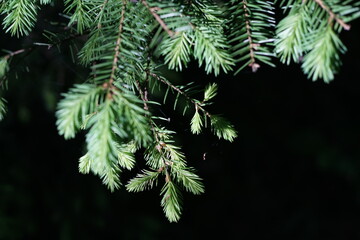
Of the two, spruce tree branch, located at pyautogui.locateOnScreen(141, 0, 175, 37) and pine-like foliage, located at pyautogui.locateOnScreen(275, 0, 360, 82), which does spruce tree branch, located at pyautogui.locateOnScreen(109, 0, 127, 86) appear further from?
pine-like foliage, located at pyautogui.locateOnScreen(275, 0, 360, 82)

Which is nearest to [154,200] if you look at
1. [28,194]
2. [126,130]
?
[28,194]

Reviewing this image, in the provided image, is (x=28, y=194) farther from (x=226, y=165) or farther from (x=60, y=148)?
(x=226, y=165)

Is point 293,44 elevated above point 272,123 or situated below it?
above

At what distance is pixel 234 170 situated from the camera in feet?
11.6

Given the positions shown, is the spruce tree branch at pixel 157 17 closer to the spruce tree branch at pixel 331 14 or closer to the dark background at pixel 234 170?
the spruce tree branch at pixel 331 14

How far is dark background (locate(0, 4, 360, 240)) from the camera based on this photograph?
254 centimetres

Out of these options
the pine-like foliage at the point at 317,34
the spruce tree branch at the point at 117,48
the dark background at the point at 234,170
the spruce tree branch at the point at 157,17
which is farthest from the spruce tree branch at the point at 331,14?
the dark background at the point at 234,170

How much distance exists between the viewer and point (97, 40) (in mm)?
846

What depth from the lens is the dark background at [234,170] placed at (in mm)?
2535

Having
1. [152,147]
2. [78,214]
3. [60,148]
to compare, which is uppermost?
[152,147]

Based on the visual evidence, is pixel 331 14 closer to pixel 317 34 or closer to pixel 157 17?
pixel 317 34

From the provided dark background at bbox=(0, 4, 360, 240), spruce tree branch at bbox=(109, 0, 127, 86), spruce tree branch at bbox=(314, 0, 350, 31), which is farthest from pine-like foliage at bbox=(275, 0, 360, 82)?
dark background at bbox=(0, 4, 360, 240)

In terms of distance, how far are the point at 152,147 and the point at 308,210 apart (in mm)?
2844

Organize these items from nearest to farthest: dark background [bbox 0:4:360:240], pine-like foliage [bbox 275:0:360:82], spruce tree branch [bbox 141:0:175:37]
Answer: pine-like foliage [bbox 275:0:360:82] → spruce tree branch [bbox 141:0:175:37] → dark background [bbox 0:4:360:240]
